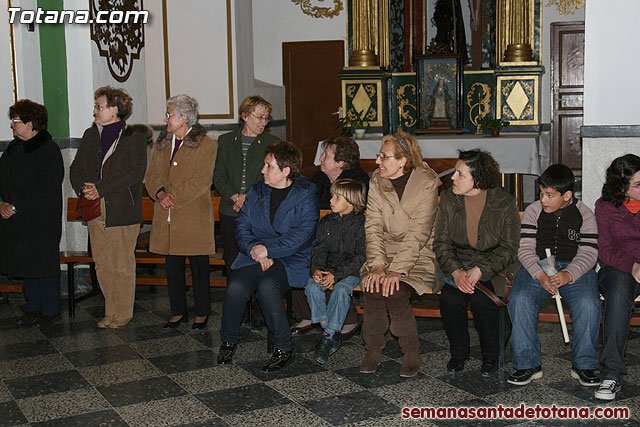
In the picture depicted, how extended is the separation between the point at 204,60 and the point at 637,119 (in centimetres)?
596

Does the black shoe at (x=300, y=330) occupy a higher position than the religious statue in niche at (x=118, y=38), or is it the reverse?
the religious statue in niche at (x=118, y=38)

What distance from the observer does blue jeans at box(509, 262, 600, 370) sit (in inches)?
161

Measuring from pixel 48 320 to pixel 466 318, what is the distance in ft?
9.75

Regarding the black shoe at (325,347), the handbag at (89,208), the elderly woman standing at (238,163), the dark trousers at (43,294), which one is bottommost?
the black shoe at (325,347)

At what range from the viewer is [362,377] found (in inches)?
168

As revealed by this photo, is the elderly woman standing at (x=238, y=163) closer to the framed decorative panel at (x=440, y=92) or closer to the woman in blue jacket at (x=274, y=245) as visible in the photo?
the woman in blue jacket at (x=274, y=245)

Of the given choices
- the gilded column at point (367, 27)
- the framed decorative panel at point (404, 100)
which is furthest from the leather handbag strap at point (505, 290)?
the framed decorative panel at point (404, 100)

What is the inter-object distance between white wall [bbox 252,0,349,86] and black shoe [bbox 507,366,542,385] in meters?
8.64

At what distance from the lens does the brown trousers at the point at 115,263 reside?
5.41 meters

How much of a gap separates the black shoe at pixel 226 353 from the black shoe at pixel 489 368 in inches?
55.9

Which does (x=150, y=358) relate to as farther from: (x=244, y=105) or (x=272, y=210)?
(x=244, y=105)

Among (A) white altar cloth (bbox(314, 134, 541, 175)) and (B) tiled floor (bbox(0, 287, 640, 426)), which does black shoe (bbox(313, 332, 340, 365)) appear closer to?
(B) tiled floor (bbox(0, 287, 640, 426))

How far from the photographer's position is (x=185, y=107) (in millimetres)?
5219

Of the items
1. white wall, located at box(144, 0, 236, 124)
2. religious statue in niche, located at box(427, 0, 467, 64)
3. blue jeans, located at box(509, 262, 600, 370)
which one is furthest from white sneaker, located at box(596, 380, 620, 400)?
religious statue in niche, located at box(427, 0, 467, 64)
